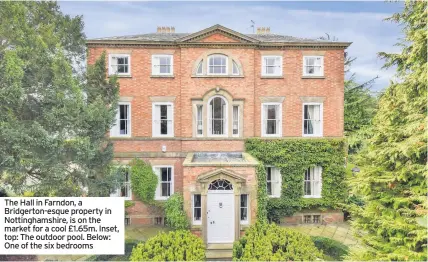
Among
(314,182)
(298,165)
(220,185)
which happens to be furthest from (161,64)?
(314,182)

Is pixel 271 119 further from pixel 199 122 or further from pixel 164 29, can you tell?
pixel 164 29

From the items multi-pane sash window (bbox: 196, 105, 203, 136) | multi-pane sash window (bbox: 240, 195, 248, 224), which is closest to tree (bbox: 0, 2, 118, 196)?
multi-pane sash window (bbox: 196, 105, 203, 136)

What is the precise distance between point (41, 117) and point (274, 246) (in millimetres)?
10931

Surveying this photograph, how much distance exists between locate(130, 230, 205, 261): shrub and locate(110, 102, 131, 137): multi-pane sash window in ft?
27.4

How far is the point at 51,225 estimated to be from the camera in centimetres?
930

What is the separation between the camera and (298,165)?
15758 millimetres

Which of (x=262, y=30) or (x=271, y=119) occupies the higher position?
(x=262, y=30)

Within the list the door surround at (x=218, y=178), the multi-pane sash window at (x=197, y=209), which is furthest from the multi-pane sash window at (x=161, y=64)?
the multi-pane sash window at (x=197, y=209)

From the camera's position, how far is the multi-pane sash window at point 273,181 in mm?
15961

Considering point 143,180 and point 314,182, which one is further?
point 314,182

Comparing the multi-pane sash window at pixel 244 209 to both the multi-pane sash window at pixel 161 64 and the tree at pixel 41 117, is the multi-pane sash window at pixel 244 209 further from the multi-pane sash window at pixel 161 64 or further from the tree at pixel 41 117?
the multi-pane sash window at pixel 161 64

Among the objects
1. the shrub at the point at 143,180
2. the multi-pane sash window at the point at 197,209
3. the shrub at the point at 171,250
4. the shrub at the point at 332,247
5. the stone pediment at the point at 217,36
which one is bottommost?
the shrub at the point at 332,247

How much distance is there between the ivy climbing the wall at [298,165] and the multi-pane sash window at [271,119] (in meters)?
0.66

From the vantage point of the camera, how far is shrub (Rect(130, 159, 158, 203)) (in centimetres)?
1538
